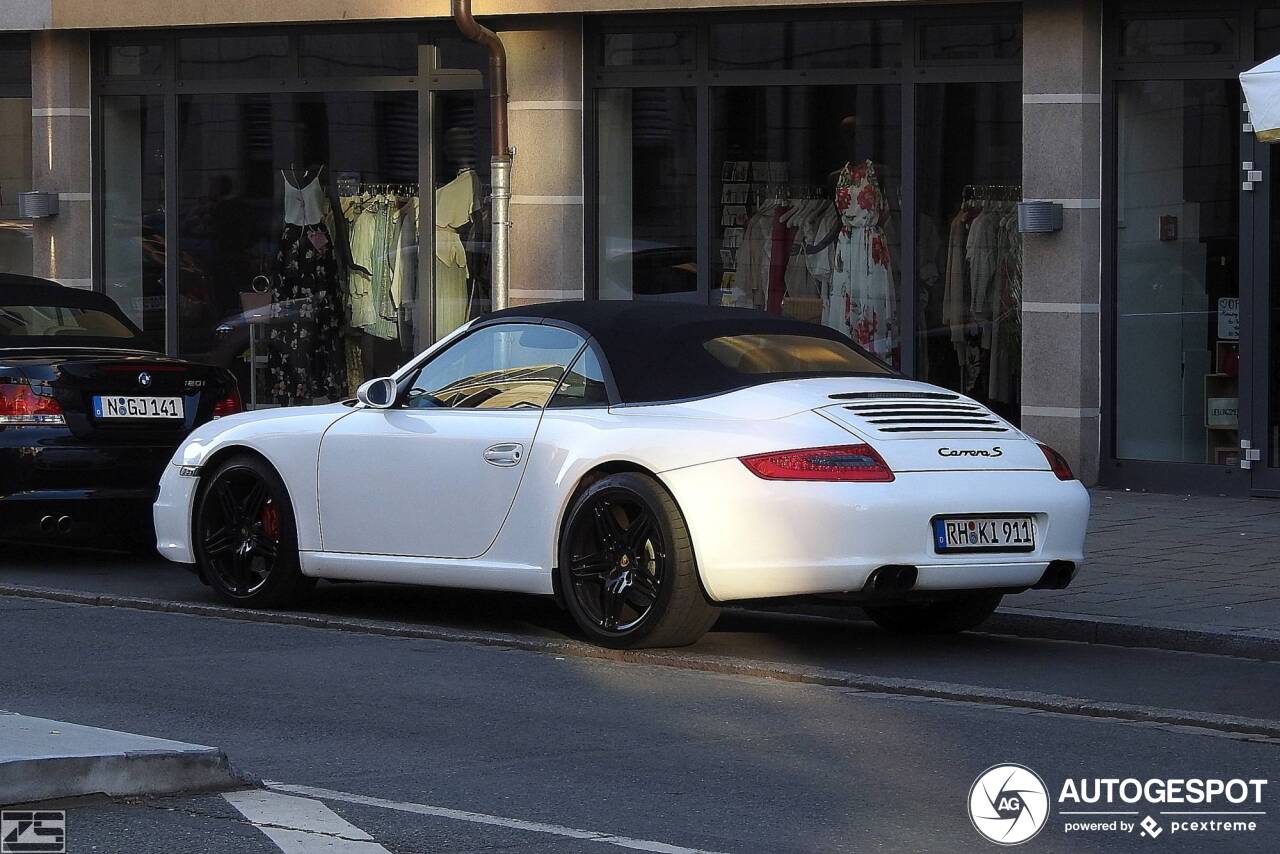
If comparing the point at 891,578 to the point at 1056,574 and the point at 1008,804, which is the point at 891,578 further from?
the point at 1008,804

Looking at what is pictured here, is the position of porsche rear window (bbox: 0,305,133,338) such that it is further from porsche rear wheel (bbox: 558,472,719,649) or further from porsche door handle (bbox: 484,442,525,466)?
porsche rear wheel (bbox: 558,472,719,649)

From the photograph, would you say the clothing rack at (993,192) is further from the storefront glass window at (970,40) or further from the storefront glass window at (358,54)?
the storefront glass window at (358,54)

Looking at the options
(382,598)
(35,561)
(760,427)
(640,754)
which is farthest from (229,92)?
(640,754)

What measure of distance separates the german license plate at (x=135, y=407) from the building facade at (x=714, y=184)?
5.96 m

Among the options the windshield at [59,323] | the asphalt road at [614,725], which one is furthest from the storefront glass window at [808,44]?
the asphalt road at [614,725]

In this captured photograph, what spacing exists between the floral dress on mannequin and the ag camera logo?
A: 1045 cm

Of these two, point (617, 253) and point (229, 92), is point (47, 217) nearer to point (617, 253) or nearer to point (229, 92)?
point (229, 92)

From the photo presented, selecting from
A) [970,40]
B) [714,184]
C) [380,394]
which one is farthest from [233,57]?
[380,394]

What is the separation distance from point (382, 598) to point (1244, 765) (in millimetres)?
5333

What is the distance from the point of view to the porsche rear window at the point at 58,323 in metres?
13.1

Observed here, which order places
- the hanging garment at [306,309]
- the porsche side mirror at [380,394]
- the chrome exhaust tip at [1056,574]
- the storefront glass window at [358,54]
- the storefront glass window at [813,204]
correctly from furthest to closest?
the hanging garment at [306,309] < the storefront glass window at [358,54] < the storefront glass window at [813,204] < the porsche side mirror at [380,394] < the chrome exhaust tip at [1056,574]

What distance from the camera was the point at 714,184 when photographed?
17734mm

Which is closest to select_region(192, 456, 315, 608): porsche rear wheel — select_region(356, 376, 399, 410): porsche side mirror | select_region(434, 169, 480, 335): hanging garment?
select_region(356, 376, 399, 410): porsche side mirror

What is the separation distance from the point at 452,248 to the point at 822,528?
10705 millimetres
